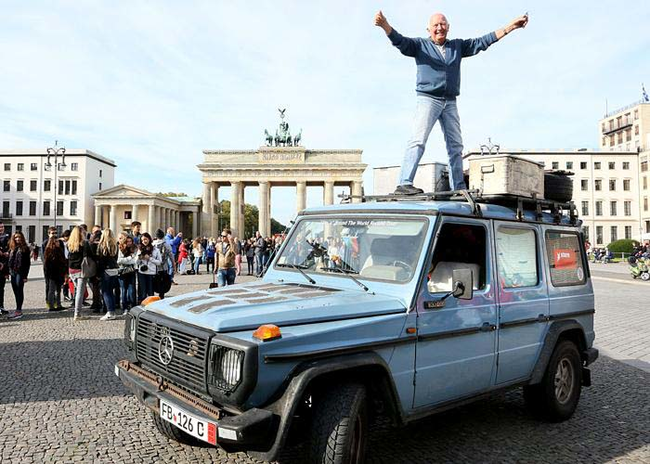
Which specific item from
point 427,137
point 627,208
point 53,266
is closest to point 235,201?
point 53,266

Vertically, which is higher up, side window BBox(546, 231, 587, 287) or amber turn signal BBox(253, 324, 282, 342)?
side window BBox(546, 231, 587, 287)

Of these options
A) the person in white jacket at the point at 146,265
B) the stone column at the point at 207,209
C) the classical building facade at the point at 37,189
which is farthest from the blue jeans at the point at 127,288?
the classical building facade at the point at 37,189

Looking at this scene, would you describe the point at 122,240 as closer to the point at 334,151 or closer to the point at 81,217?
the point at 334,151

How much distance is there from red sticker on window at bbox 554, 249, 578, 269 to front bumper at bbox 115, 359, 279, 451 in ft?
12.0

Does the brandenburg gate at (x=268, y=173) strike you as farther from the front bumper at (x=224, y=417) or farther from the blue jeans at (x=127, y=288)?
the front bumper at (x=224, y=417)

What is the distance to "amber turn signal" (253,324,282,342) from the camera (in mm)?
2859

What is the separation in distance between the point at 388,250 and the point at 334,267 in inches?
19.8

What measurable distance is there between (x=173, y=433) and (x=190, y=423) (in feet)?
3.96

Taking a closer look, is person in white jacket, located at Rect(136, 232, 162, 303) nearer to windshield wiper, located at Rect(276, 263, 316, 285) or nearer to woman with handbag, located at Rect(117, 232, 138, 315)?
woman with handbag, located at Rect(117, 232, 138, 315)

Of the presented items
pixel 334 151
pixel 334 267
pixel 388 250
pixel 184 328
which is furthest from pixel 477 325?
pixel 334 151

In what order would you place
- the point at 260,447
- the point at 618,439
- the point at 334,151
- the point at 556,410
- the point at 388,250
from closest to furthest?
the point at 260,447
the point at 388,250
the point at 618,439
the point at 556,410
the point at 334,151

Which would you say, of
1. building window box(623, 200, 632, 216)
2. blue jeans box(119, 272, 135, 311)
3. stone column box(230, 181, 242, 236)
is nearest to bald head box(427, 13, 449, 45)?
blue jeans box(119, 272, 135, 311)

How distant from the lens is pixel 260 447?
112 inches

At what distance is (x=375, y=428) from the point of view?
15.2ft
